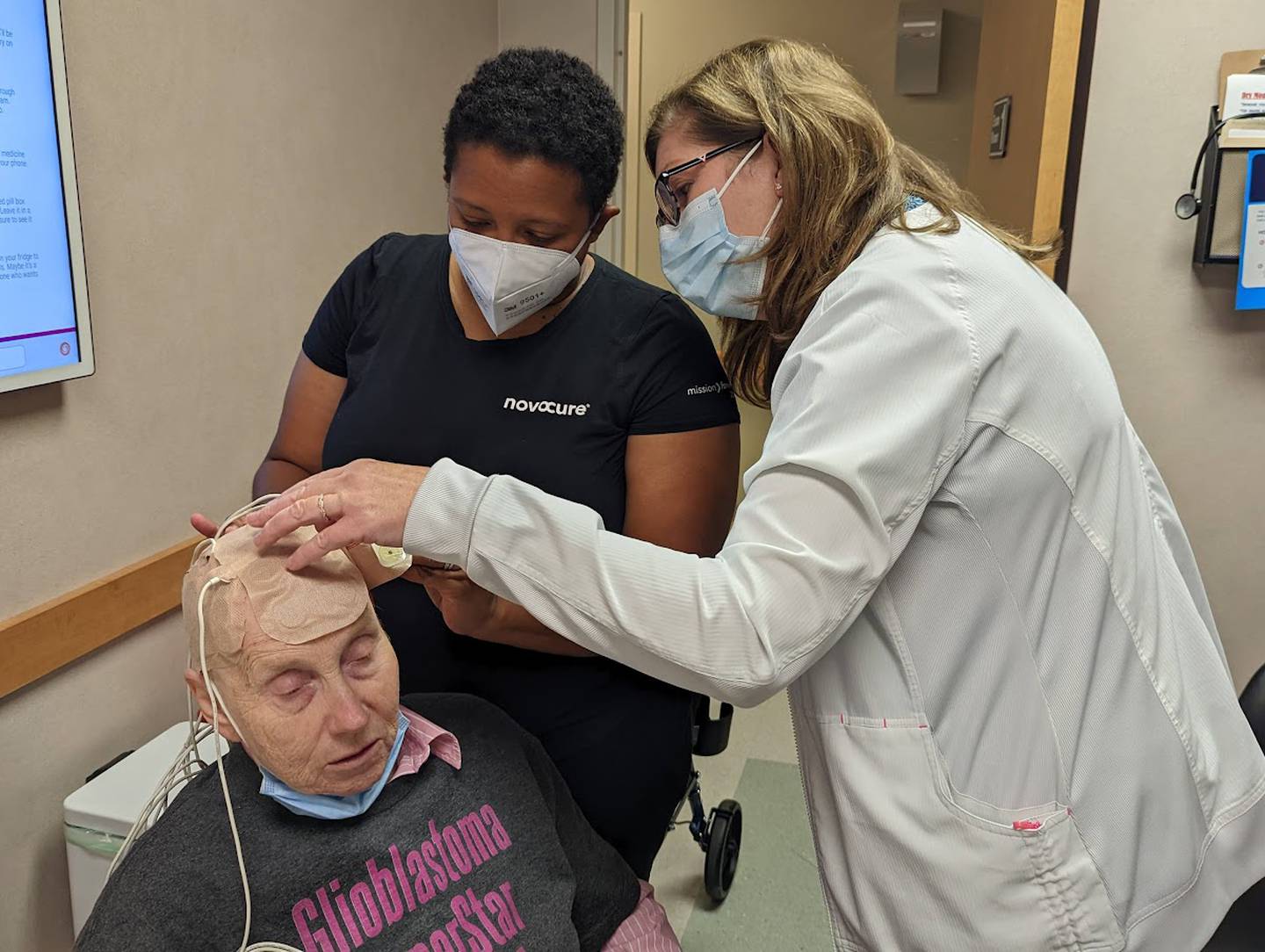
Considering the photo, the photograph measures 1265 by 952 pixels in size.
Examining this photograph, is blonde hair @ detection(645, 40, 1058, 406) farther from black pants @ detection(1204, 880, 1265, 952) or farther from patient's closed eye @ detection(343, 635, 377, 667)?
black pants @ detection(1204, 880, 1265, 952)

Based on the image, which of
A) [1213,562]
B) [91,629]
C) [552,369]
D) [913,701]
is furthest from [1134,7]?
[91,629]

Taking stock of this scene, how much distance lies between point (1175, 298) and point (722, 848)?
55.6 inches

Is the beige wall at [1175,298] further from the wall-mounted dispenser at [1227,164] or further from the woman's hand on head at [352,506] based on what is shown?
the woman's hand on head at [352,506]

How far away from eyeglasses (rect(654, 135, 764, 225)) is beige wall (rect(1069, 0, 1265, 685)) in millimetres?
1122

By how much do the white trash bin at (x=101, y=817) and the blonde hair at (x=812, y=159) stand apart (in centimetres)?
109

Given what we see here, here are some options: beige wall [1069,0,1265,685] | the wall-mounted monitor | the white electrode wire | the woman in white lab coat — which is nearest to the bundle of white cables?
the white electrode wire

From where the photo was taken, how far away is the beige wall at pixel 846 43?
396 centimetres

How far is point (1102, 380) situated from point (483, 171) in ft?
2.29

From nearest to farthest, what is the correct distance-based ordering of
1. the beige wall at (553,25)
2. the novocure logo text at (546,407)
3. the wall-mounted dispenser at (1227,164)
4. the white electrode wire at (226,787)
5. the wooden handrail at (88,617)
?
the white electrode wire at (226,787) < the novocure logo text at (546,407) < the wooden handrail at (88,617) < the wall-mounted dispenser at (1227,164) < the beige wall at (553,25)

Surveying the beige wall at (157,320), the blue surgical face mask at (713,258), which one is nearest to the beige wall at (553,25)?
the beige wall at (157,320)

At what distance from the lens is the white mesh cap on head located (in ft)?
3.33

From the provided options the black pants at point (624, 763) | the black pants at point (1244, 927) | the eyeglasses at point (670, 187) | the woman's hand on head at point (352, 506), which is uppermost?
the eyeglasses at point (670, 187)

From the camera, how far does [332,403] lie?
1.42 meters

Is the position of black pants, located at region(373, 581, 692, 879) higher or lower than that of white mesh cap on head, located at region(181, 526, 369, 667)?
lower
